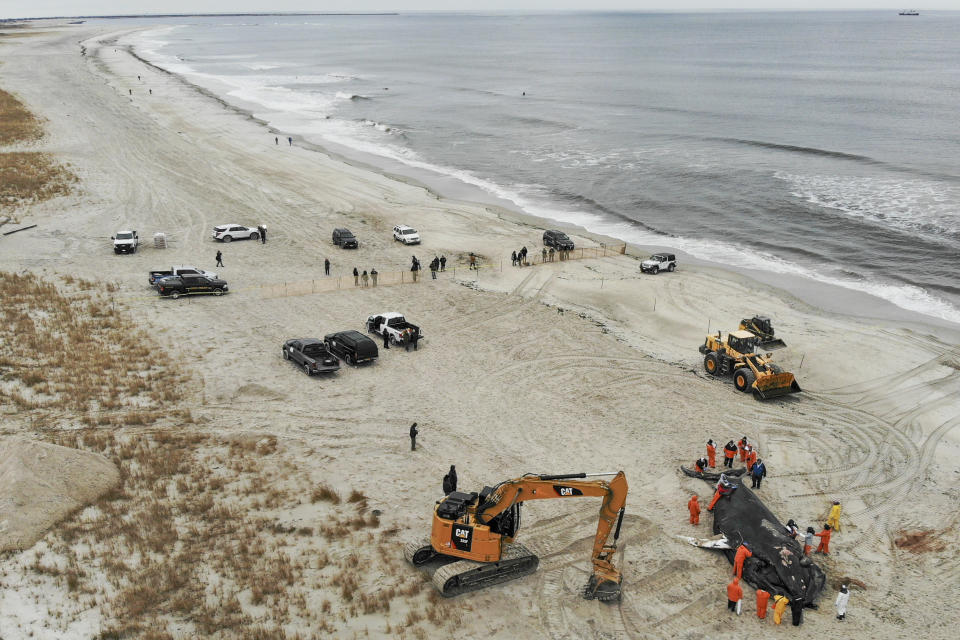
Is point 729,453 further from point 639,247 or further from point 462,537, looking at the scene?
point 639,247

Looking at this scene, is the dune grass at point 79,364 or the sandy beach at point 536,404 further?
the dune grass at point 79,364

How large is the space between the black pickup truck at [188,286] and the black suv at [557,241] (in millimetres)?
23004

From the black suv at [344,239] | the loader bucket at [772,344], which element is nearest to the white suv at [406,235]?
the black suv at [344,239]

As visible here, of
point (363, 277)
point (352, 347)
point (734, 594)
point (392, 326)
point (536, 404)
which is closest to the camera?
point (734, 594)

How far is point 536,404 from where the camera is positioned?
30641 mm

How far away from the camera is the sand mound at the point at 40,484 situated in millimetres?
20078

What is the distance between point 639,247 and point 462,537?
41909 millimetres

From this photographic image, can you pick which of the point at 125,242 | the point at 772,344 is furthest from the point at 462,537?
the point at 125,242

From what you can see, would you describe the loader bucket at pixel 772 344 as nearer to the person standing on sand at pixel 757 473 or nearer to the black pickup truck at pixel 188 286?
the person standing on sand at pixel 757 473

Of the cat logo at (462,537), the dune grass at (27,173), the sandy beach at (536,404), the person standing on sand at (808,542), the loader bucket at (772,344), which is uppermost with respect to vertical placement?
the dune grass at (27,173)

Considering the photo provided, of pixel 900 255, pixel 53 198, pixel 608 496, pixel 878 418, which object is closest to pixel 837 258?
pixel 900 255

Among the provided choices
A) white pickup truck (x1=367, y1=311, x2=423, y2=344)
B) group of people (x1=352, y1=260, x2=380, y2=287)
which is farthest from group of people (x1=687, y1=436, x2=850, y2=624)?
group of people (x1=352, y1=260, x2=380, y2=287)

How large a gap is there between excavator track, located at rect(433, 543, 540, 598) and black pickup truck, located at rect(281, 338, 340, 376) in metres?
14.9

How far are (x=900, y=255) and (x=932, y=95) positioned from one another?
94.1m
